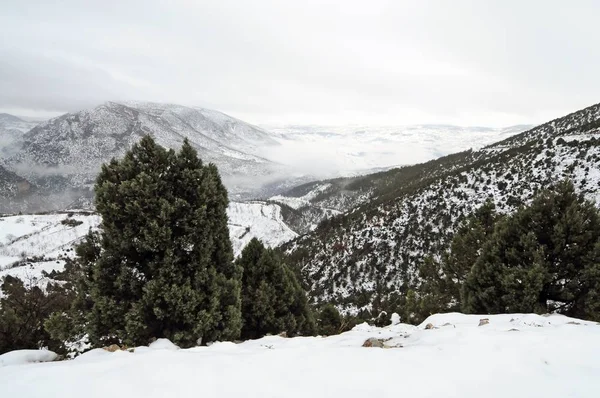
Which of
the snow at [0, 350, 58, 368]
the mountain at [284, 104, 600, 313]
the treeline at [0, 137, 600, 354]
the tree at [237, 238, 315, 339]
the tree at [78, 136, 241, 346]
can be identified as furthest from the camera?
the mountain at [284, 104, 600, 313]

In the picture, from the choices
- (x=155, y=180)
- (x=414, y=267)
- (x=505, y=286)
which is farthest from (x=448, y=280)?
(x=414, y=267)

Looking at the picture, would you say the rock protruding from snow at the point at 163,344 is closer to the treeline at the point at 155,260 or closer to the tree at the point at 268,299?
the treeline at the point at 155,260

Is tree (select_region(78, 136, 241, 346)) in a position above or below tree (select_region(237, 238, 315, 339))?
above

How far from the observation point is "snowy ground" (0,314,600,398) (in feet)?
17.6

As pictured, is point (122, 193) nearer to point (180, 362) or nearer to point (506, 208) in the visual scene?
point (180, 362)

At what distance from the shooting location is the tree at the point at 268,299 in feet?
57.6

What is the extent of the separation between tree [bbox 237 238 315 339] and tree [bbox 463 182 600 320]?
32.6 ft

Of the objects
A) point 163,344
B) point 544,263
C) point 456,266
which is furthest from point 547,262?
point 163,344

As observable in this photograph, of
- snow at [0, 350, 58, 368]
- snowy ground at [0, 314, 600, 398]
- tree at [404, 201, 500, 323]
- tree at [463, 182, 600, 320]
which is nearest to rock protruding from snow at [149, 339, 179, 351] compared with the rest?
snow at [0, 350, 58, 368]

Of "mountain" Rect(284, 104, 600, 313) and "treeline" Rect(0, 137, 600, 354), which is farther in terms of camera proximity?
"mountain" Rect(284, 104, 600, 313)

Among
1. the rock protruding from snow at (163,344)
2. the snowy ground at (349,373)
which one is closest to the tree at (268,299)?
the rock protruding from snow at (163,344)

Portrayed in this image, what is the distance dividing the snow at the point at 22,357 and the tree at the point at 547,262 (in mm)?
17770

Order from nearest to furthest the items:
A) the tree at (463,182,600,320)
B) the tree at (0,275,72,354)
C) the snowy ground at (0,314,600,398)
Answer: the snowy ground at (0,314,600,398) < the tree at (463,182,600,320) < the tree at (0,275,72,354)

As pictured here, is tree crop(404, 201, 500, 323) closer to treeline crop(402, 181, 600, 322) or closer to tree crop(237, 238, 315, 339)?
treeline crop(402, 181, 600, 322)
